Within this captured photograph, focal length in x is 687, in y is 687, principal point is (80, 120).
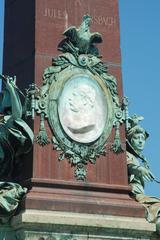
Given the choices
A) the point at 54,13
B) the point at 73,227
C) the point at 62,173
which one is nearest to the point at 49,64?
the point at 54,13

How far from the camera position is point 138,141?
48.2ft

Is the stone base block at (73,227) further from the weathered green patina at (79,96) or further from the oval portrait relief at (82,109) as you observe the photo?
the oval portrait relief at (82,109)

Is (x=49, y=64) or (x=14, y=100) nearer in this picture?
(x=14, y=100)

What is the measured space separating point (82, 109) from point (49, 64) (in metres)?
1.12

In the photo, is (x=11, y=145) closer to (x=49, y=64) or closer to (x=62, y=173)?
(x=62, y=173)

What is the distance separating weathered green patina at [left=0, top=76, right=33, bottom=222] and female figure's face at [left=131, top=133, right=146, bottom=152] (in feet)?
8.49

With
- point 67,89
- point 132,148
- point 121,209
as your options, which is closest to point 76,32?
point 67,89

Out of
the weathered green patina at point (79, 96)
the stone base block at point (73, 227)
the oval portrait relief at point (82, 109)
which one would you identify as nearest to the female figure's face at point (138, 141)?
the weathered green patina at point (79, 96)

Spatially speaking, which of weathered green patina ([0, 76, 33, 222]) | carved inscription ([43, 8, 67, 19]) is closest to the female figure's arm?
weathered green patina ([0, 76, 33, 222])

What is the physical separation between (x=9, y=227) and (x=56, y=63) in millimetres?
3382

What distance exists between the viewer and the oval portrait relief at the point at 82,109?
1352 centimetres

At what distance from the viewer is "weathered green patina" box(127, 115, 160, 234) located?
1401cm

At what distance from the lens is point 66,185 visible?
517 inches

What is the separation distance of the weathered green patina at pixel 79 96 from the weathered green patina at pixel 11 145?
0.37 metres
